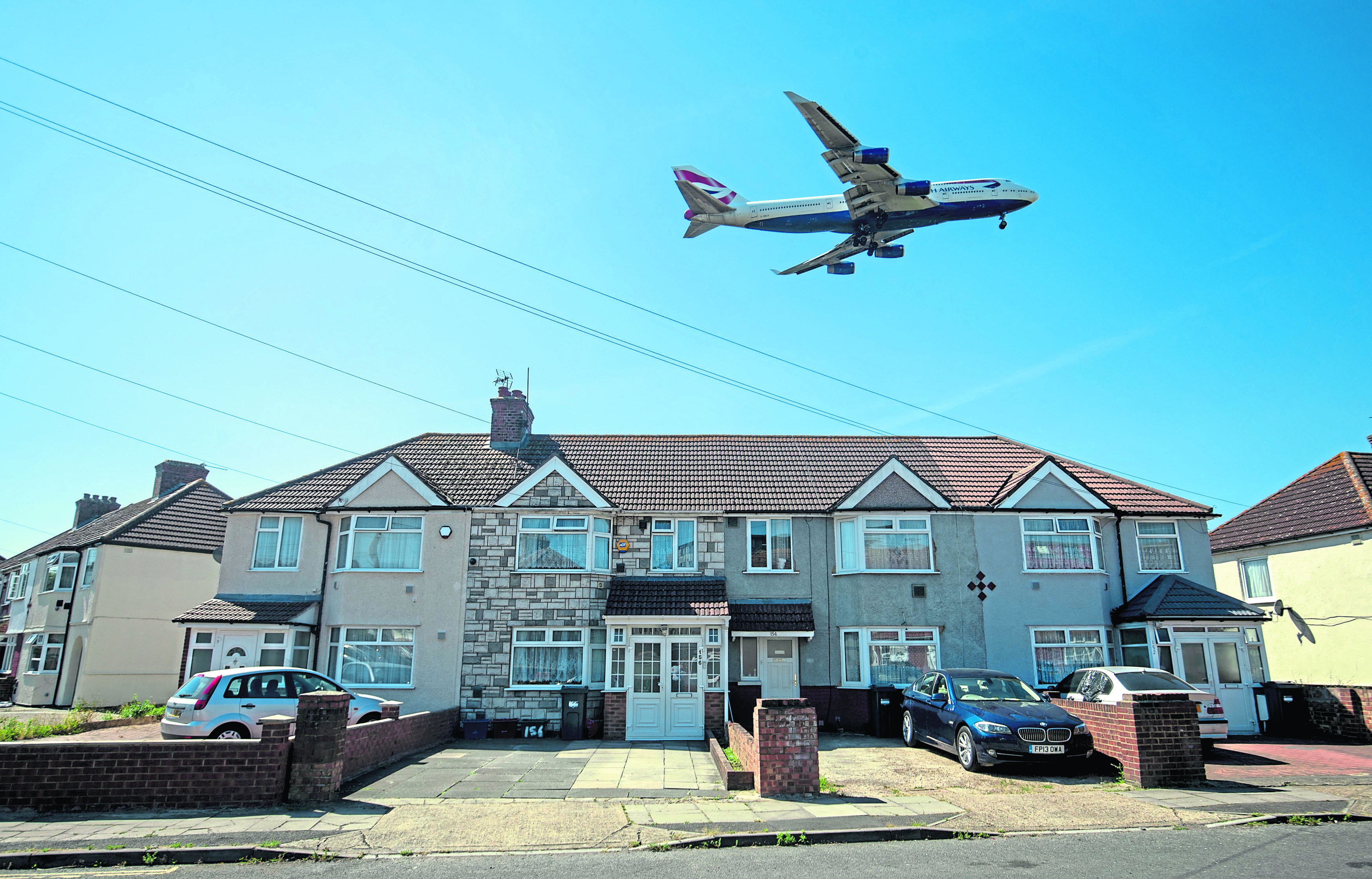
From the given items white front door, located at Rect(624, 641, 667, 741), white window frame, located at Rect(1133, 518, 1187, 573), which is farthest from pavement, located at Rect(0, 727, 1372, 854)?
white window frame, located at Rect(1133, 518, 1187, 573)

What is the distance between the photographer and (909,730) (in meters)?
16.6

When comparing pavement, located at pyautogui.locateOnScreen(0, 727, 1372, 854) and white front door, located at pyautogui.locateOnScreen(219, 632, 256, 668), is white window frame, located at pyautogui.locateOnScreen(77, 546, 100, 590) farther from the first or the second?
pavement, located at pyautogui.locateOnScreen(0, 727, 1372, 854)

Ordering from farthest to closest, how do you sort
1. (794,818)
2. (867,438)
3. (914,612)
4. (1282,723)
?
1. (867,438)
2. (914,612)
3. (1282,723)
4. (794,818)

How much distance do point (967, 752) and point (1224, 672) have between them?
32.8 ft

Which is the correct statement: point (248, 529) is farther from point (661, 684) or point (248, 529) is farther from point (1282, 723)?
point (1282, 723)

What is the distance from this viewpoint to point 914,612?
20.7 meters

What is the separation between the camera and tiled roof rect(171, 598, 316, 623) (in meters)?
19.8

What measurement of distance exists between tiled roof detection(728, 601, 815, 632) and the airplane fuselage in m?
9.79

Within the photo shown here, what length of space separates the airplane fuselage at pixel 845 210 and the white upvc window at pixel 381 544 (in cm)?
1123

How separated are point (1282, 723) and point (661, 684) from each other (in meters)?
14.5

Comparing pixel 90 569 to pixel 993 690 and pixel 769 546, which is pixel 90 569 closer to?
pixel 769 546

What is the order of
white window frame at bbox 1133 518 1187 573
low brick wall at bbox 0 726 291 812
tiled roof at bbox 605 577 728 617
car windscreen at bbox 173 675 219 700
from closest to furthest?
low brick wall at bbox 0 726 291 812
car windscreen at bbox 173 675 219 700
tiled roof at bbox 605 577 728 617
white window frame at bbox 1133 518 1187 573

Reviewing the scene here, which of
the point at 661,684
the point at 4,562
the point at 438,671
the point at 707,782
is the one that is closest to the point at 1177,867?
the point at 707,782

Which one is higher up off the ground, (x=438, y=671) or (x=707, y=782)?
(x=438, y=671)
